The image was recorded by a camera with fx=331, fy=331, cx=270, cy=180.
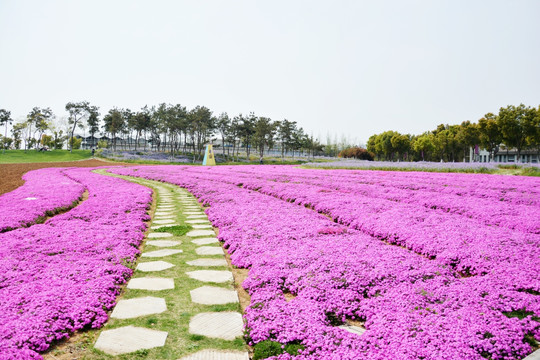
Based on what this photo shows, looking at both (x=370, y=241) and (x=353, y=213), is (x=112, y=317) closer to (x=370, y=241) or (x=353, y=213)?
(x=370, y=241)

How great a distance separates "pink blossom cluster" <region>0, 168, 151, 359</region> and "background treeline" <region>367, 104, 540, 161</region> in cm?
6854

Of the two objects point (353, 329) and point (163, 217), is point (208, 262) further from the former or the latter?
point (163, 217)

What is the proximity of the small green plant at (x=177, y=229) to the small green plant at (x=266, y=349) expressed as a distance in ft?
19.5

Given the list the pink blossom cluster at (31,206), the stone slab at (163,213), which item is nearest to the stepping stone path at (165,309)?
the stone slab at (163,213)

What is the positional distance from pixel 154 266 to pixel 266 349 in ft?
12.1

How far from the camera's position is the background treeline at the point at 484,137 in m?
58.2

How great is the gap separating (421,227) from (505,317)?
14.9 feet

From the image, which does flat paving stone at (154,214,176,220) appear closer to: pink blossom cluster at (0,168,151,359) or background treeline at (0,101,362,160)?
pink blossom cluster at (0,168,151,359)

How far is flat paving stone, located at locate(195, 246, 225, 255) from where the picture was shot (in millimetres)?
7436

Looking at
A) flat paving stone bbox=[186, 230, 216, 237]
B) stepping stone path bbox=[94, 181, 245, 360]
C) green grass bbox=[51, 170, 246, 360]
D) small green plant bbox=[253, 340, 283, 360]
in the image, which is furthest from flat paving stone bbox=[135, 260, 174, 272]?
A: small green plant bbox=[253, 340, 283, 360]

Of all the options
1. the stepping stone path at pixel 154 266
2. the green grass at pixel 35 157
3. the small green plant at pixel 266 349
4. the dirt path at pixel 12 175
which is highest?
the green grass at pixel 35 157

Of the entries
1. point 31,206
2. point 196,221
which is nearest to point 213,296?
point 196,221

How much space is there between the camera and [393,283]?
5.15 meters

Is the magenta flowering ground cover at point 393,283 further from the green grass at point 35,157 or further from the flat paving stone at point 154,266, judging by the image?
the green grass at point 35,157
